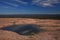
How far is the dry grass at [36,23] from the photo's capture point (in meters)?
1.37

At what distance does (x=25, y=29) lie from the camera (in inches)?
56.1

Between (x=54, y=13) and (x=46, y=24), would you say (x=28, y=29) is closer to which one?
(x=46, y=24)

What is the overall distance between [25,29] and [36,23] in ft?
0.48

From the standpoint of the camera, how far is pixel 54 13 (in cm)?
144

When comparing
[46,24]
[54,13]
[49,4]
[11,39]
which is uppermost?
[49,4]

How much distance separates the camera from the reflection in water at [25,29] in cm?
140

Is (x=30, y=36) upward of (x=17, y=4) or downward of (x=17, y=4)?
downward

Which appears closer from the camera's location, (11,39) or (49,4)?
(11,39)

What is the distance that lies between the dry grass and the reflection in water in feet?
0.12

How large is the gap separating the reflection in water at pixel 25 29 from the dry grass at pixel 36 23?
0.12ft

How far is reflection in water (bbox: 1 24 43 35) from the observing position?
55.2 inches

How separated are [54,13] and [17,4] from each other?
45 centimetres

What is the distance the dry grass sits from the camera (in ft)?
4.48

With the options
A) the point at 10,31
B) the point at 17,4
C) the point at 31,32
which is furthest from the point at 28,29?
the point at 17,4
